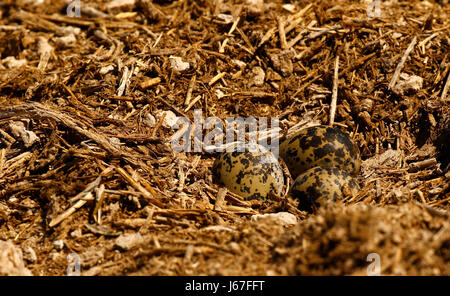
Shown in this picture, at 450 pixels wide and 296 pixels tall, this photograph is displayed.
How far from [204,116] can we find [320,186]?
58.1 inches

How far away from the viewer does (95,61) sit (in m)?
4.80

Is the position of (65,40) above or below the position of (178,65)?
below

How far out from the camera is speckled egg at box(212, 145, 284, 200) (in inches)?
154

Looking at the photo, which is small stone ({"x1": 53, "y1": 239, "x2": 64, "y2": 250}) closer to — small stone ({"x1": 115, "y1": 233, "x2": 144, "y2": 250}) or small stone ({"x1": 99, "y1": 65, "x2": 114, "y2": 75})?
small stone ({"x1": 115, "y1": 233, "x2": 144, "y2": 250})

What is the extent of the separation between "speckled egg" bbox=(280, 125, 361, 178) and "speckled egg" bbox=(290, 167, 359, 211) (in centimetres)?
14

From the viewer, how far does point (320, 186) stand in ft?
12.2

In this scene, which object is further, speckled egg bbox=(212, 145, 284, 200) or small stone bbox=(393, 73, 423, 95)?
small stone bbox=(393, 73, 423, 95)

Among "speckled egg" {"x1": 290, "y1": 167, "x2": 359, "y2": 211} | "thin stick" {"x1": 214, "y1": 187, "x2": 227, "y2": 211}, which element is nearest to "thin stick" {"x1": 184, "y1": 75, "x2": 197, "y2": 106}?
"thin stick" {"x1": 214, "y1": 187, "x2": 227, "y2": 211}

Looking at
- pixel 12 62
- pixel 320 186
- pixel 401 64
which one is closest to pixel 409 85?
pixel 401 64

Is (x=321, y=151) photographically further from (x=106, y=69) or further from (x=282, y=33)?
(x=106, y=69)

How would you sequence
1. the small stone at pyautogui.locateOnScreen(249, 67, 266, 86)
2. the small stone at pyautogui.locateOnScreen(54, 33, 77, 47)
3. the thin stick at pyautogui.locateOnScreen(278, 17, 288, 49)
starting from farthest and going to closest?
the small stone at pyautogui.locateOnScreen(54, 33, 77, 47)
the thin stick at pyautogui.locateOnScreen(278, 17, 288, 49)
the small stone at pyautogui.locateOnScreen(249, 67, 266, 86)

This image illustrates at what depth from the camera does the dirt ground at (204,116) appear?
284cm

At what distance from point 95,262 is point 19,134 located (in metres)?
1.58

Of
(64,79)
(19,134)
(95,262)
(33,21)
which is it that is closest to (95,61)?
(64,79)
